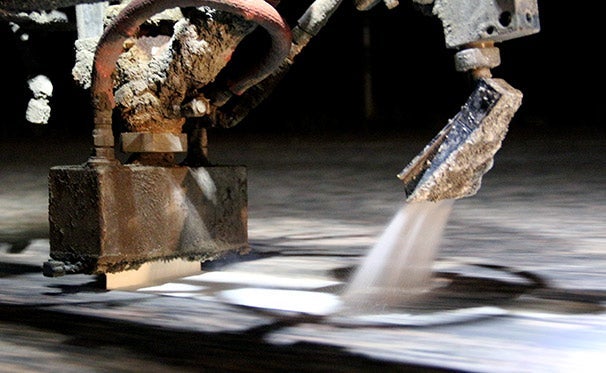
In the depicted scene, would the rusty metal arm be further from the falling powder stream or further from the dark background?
the dark background

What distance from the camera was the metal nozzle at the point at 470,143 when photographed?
2297mm

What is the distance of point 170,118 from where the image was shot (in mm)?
3014

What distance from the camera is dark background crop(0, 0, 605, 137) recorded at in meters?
12.8

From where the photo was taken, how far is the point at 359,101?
1438 cm

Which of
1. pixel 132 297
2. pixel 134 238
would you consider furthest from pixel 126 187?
pixel 132 297

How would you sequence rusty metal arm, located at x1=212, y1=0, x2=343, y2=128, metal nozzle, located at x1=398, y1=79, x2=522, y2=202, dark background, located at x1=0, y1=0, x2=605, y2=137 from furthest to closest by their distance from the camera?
dark background, located at x1=0, y1=0, x2=605, y2=137
rusty metal arm, located at x1=212, y1=0, x2=343, y2=128
metal nozzle, located at x1=398, y1=79, x2=522, y2=202

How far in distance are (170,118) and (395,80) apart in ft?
38.8

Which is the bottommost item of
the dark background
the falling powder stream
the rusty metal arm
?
the falling powder stream

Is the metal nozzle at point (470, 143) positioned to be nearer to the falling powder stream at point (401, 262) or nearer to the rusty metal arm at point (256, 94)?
the falling powder stream at point (401, 262)

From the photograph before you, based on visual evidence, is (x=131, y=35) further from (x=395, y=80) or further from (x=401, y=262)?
(x=395, y=80)


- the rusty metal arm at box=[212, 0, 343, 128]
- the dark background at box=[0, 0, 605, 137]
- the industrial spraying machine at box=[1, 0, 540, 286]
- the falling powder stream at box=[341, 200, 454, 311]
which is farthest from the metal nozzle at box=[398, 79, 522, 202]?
the dark background at box=[0, 0, 605, 137]

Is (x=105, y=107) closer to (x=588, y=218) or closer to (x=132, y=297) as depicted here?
(x=132, y=297)

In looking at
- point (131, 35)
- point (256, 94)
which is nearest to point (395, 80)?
point (256, 94)

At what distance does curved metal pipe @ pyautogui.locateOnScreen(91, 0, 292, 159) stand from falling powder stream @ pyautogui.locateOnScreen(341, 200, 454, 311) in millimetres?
676
